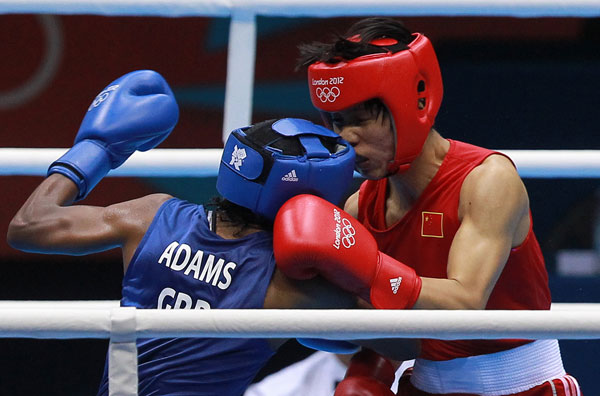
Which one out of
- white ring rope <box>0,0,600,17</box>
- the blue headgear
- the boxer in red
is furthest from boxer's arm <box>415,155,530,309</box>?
white ring rope <box>0,0,600,17</box>

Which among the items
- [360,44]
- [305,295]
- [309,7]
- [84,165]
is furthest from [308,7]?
[305,295]

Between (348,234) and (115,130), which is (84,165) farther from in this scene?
(348,234)

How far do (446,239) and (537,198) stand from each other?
197 cm

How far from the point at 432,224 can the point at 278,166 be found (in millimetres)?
390

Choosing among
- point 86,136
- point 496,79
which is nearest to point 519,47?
point 496,79

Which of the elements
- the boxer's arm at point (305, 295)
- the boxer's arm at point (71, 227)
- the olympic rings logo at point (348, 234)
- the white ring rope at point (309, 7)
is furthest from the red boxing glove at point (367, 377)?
the white ring rope at point (309, 7)

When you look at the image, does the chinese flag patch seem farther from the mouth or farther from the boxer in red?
the mouth

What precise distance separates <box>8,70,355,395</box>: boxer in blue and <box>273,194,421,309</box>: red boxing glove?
0.04m

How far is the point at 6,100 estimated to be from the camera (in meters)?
3.75

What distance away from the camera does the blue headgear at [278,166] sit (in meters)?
1.49

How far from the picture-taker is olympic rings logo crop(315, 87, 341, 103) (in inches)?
66.0

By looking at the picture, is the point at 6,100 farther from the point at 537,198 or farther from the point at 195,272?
the point at 195,272

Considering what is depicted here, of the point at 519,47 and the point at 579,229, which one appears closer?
the point at 579,229

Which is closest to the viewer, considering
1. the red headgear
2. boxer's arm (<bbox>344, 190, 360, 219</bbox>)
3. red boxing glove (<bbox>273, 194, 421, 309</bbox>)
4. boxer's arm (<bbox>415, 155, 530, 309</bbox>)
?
red boxing glove (<bbox>273, 194, 421, 309</bbox>)
